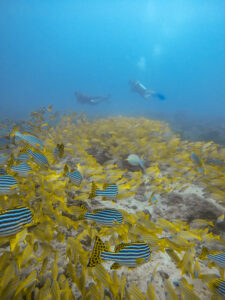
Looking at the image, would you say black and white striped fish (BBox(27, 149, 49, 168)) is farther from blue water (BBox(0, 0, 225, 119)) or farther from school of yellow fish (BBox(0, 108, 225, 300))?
blue water (BBox(0, 0, 225, 119))

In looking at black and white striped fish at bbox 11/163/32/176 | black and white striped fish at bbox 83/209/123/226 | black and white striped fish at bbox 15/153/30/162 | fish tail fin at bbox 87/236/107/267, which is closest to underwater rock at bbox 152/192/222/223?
black and white striped fish at bbox 83/209/123/226

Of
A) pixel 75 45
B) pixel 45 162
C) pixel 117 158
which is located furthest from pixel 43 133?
pixel 75 45

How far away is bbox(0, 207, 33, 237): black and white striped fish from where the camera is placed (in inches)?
56.8

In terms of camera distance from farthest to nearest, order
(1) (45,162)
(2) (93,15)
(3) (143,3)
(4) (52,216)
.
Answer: (2) (93,15)
(3) (143,3)
(1) (45,162)
(4) (52,216)

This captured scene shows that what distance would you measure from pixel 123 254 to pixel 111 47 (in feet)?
690

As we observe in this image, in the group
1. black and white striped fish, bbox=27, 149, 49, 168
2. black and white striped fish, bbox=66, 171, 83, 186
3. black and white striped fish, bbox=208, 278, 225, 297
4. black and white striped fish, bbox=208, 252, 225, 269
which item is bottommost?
black and white striped fish, bbox=208, 278, 225, 297

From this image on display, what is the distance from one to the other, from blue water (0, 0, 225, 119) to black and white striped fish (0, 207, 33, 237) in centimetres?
11930

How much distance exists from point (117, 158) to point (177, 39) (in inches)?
8284

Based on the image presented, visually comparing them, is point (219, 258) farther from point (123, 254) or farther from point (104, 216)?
point (104, 216)

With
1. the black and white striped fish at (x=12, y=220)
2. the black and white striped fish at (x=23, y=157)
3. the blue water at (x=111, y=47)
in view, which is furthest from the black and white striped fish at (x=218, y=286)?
the blue water at (x=111, y=47)

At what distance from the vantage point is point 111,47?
576 ft

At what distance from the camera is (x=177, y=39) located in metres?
165

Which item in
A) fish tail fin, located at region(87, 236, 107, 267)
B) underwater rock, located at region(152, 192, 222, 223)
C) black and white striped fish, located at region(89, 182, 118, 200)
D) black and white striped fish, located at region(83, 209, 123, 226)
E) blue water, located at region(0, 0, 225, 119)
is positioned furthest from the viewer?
blue water, located at region(0, 0, 225, 119)

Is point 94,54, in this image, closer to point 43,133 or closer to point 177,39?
point 177,39
